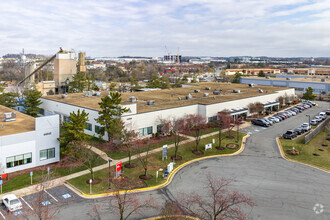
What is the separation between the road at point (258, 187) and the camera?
75.6 ft

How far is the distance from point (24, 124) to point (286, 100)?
2642 inches

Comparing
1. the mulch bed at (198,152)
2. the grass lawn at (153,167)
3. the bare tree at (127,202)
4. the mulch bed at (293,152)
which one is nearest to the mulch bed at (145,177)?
the grass lawn at (153,167)

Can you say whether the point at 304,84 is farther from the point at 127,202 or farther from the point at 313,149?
the point at 127,202

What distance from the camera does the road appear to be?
75.6ft

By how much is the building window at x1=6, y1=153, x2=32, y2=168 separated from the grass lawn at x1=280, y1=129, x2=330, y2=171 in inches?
1383

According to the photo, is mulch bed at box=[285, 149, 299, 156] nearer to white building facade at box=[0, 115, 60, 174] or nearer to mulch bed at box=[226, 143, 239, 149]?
mulch bed at box=[226, 143, 239, 149]

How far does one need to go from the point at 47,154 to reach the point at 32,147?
215cm

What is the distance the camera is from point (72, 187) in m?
27.6

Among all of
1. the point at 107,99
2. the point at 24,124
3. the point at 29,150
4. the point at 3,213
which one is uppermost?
the point at 107,99

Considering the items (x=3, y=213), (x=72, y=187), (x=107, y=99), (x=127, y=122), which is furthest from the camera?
(x=127, y=122)

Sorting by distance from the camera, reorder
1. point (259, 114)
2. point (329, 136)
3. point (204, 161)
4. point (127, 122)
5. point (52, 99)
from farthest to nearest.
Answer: point (259, 114) < point (52, 99) < point (329, 136) < point (127, 122) < point (204, 161)

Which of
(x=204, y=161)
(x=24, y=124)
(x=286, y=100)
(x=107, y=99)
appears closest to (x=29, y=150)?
(x=24, y=124)

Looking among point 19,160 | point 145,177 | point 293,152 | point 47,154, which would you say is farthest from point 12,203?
point 293,152

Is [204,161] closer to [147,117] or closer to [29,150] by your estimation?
[147,117]
